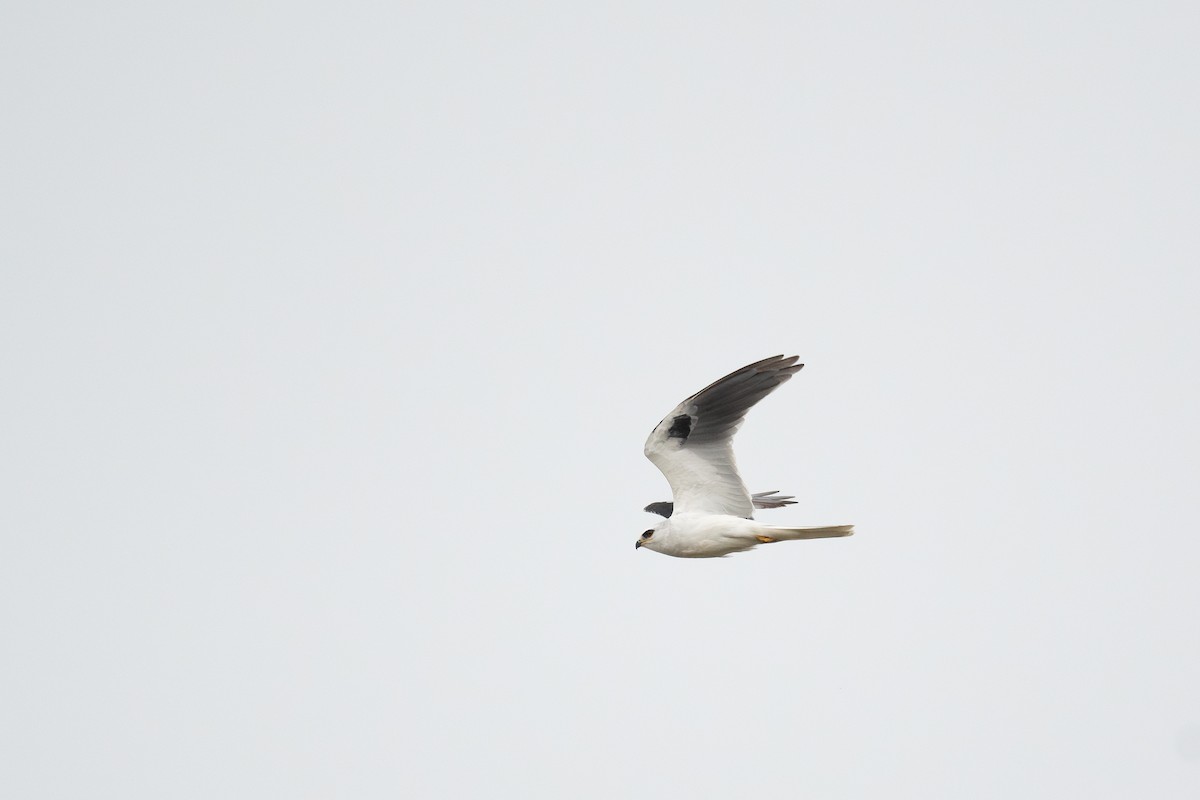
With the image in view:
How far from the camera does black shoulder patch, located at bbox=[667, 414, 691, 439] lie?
13398mm

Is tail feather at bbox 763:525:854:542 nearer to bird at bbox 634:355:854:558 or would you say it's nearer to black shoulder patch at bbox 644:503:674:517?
bird at bbox 634:355:854:558

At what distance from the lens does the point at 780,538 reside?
40.9 feet

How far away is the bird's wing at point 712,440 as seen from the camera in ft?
43.1

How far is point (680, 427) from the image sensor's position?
13469 millimetres

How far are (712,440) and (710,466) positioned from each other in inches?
12.1

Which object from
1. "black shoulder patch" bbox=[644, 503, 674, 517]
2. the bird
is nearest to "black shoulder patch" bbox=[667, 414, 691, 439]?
the bird

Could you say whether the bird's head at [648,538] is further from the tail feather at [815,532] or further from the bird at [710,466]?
the tail feather at [815,532]

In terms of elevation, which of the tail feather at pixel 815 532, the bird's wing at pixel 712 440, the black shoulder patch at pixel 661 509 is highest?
the bird's wing at pixel 712 440

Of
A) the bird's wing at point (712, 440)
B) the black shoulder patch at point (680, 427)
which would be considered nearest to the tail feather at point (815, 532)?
the bird's wing at point (712, 440)

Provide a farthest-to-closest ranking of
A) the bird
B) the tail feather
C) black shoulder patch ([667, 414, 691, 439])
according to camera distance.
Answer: black shoulder patch ([667, 414, 691, 439])
the bird
the tail feather

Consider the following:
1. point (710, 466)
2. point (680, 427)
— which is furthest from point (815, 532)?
point (680, 427)

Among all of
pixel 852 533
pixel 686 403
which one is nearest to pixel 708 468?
pixel 686 403

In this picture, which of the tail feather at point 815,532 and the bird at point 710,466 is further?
the bird at point 710,466

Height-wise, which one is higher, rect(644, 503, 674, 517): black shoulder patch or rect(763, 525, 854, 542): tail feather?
rect(644, 503, 674, 517): black shoulder patch
